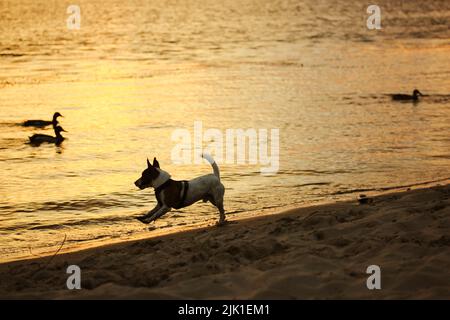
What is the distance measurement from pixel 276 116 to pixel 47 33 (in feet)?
130

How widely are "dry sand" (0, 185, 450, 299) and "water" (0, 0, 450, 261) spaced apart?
8.09 ft

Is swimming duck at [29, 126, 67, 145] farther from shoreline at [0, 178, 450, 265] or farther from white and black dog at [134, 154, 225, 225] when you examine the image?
white and black dog at [134, 154, 225, 225]

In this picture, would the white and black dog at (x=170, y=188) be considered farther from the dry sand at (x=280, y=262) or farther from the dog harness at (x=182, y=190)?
the dry sand at (x=280, y=262)

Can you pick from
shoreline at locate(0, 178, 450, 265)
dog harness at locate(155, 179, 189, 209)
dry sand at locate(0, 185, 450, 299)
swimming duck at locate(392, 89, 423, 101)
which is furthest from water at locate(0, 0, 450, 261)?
dry sand at locate(0, 185, 450, 299)

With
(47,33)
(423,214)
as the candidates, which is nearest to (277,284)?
(423,214)

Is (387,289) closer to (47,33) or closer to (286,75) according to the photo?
(286,75)

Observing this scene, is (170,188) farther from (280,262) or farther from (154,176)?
(280,262)

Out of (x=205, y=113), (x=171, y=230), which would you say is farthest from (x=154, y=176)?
(x=205, y=113)

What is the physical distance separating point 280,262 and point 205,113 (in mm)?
17410

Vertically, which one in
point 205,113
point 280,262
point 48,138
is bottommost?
point 280,262

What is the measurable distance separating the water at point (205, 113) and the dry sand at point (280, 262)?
2467 mm

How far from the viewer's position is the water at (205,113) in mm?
14250

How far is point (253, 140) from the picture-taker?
21.0m

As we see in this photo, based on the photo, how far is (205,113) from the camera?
25281 millimetres
